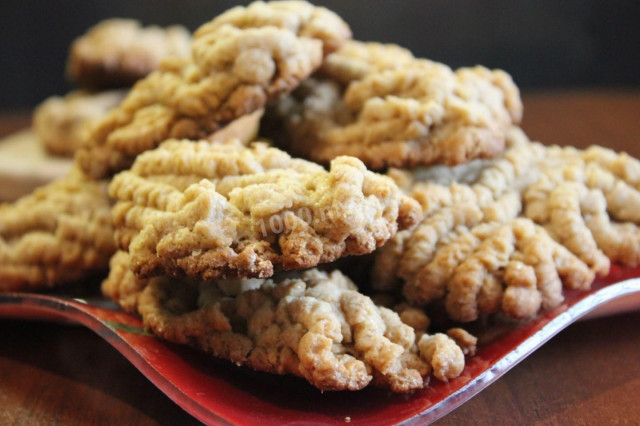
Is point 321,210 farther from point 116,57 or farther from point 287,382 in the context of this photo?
point 116,57

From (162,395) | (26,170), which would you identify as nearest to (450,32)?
(26,170)

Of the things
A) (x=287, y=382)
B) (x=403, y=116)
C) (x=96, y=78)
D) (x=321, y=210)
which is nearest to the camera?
(x=321, y=210)

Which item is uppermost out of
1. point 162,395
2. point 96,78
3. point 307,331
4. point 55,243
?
point 96,78

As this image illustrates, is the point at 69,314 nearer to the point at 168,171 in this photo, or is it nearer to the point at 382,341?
the point at 168,171

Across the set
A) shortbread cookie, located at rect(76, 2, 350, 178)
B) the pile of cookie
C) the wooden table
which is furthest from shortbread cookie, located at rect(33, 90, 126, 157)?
the wooden table

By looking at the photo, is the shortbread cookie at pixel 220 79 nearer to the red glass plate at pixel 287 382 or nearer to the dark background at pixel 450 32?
the red glass plate at pixel 287 382

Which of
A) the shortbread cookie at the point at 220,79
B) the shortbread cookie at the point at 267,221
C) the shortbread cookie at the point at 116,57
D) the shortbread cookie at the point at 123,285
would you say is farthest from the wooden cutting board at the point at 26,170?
the shortbread cookie at the point at 267,221

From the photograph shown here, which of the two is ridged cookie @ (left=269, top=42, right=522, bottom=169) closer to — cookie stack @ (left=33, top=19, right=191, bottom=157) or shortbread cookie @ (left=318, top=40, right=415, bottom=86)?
shortbread cookie @ (left=318, top=40, right=415, bottom=86)

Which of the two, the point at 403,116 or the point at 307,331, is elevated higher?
the point at 403,116
